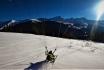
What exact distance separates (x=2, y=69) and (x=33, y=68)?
58cm

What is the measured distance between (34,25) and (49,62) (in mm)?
139237

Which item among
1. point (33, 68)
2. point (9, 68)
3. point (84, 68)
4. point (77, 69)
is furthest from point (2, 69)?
point (84, 68)

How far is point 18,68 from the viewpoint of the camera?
2.62m

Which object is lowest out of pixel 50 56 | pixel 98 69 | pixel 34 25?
pixel 98 69

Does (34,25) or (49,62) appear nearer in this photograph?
(49,62)

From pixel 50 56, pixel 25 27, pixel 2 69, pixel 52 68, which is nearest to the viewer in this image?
pixel 2 69

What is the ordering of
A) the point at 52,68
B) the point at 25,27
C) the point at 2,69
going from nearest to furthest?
the point at 2,69 < the point at 52,68 < the point at 25,27

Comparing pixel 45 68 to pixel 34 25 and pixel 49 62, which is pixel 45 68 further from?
pixel 34 25

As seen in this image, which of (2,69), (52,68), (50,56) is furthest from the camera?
(50,56)

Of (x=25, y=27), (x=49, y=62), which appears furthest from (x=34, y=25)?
(x=49, y=62)

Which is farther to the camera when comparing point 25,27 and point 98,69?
point 25,27

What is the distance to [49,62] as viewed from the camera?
3.00m

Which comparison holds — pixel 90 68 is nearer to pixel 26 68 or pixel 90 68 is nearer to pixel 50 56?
pixel 50 56

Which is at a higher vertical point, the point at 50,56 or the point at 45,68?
the point at 50,56
